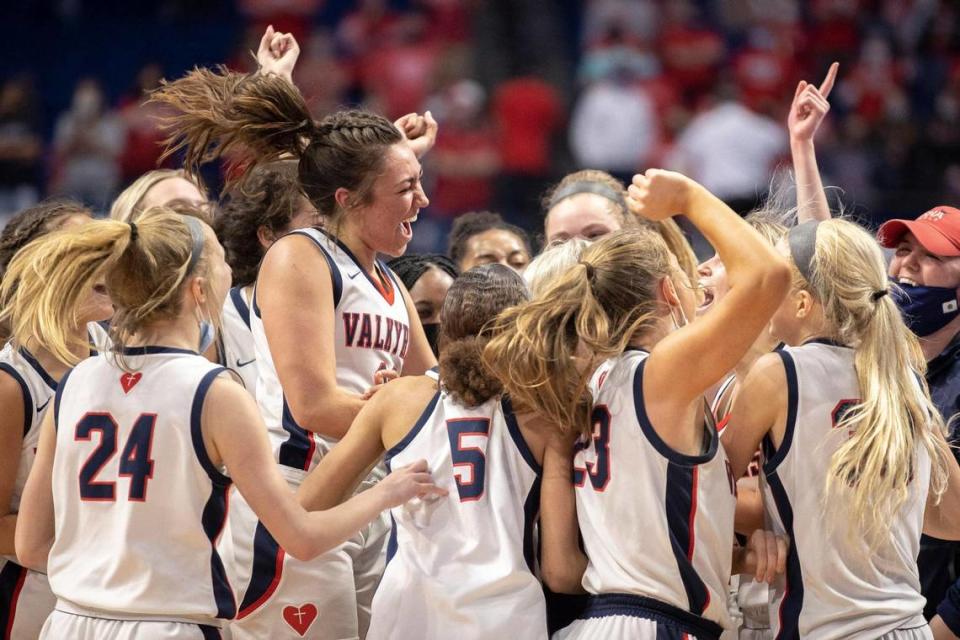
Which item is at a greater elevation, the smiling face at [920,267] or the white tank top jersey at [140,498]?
the smiling face at [920,267]

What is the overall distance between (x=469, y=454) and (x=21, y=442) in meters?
1.50

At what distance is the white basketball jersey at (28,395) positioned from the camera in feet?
12.7

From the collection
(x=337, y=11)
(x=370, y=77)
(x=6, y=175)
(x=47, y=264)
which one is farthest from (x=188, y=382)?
(x=337, y=11)

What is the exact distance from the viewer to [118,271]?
3.30 meters

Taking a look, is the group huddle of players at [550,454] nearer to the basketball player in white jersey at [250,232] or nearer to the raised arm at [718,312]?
the raised arm at [718,312]

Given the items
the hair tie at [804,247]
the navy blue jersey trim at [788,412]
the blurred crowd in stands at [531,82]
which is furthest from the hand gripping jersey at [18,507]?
the blurred crowd in stands at [531,82]

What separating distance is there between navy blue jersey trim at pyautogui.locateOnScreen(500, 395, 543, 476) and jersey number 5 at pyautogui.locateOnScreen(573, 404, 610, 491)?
11 centimetres

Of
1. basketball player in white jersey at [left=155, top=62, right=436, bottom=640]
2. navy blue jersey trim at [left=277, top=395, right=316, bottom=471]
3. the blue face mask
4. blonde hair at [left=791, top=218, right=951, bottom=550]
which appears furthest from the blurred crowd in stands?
blonde hair at [left=791, top=218, right=951, bottom=550]

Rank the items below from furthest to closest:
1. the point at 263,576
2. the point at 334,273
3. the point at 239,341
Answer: the point at 239,341 → the point at 334,273 → the point at 263,576

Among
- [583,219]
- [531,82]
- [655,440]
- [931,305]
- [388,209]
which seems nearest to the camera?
[655,440]

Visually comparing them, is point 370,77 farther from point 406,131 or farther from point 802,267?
point 802,267

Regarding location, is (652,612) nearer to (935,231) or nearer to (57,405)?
(57,405)

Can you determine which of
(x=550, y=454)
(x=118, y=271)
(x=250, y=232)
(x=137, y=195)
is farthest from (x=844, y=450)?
(x=137, y=195)

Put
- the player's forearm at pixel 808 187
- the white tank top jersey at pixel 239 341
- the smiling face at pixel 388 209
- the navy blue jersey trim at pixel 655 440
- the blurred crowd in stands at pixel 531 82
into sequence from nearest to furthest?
the navy blue jersey trim at pixel 655 440 → the smiling face at pixel 388 209 → the player's forearm at pixel 808 187 → the white tank top jersey at pixel 239 341 → the blurred crowd in stands at pixel 531 82
